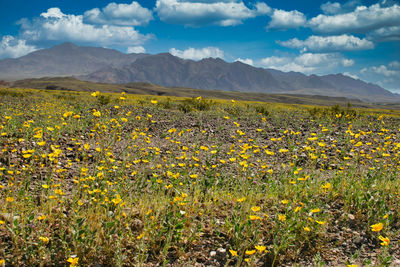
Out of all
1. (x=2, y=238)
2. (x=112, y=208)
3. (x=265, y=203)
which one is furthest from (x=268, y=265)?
(x=2, y=238)

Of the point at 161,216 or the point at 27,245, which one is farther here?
the point at 161,216

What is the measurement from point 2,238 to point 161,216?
6.97ft

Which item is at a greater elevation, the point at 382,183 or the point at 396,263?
the point at 382,183

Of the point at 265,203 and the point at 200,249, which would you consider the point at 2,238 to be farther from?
the point at 265,203

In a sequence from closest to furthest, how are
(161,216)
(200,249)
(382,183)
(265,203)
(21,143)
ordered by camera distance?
(200,249) < (161,216) < (265,203) < (382,183) < (21,143)

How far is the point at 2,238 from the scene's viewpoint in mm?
3506

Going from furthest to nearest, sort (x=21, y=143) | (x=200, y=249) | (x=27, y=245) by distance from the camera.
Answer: (x=21, y=143), (x=200, y=249), (x=27, y=245)

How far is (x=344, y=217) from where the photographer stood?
4410 mm

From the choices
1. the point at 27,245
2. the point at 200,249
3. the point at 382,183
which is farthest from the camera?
the point at 382,183

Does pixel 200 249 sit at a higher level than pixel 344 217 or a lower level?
lower

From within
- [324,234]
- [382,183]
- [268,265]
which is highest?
[382,183]

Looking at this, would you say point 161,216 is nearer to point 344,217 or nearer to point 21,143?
point 344,217

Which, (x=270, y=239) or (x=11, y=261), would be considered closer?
(x=11, y=261)

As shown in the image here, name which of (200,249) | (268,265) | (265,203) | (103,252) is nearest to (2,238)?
(103,252)
